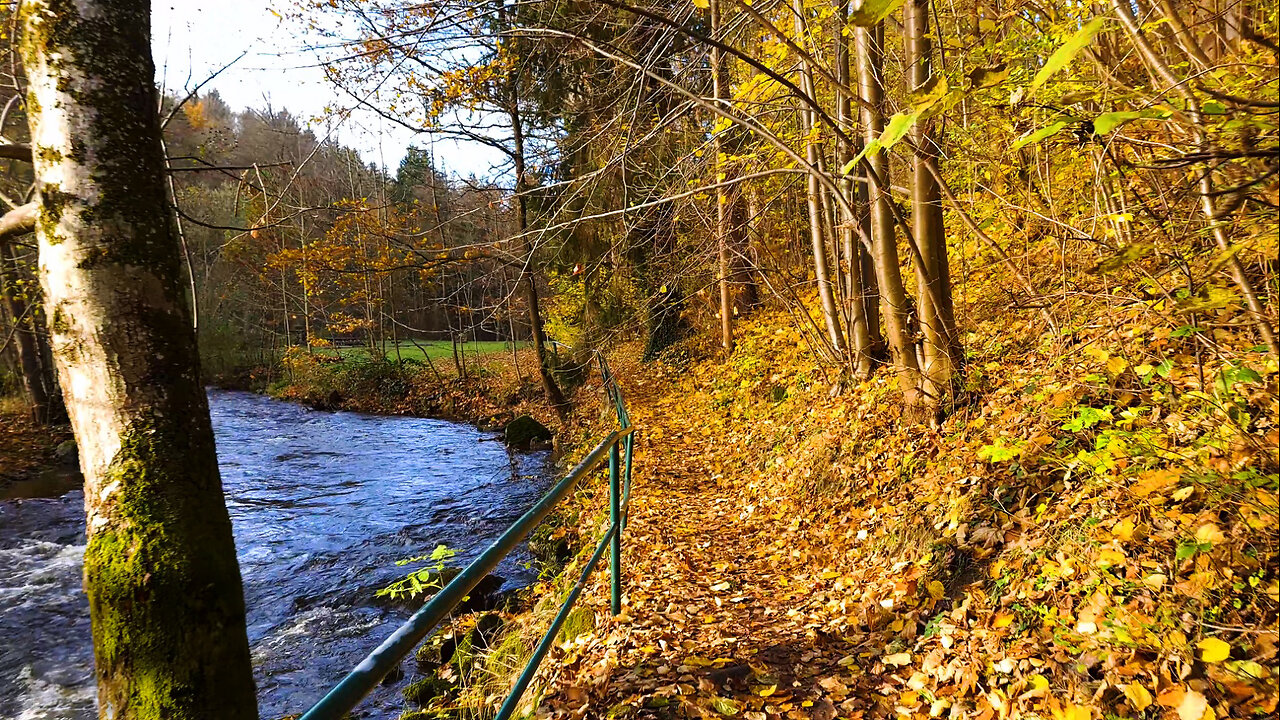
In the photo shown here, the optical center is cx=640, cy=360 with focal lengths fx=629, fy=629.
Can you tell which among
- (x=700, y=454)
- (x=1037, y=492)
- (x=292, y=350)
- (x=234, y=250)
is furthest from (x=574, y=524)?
(x=234, y=250)

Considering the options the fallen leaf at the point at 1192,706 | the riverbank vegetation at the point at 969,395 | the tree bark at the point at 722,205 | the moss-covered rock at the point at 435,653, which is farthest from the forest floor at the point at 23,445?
the fallen leaf at the point at 1192,706

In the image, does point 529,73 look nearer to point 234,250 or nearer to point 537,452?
point 537,452

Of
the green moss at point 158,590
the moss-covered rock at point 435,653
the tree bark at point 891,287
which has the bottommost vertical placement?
the moss-covered rock at point 435,653

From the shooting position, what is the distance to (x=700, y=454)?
348 inches

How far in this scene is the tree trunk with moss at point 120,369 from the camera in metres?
2.20

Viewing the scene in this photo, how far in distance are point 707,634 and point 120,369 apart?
3.15 metres

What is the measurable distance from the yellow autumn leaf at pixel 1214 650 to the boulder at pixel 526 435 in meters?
11.8

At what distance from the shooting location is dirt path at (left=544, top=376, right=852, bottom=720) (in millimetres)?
2973

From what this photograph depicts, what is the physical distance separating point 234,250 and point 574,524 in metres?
22.3

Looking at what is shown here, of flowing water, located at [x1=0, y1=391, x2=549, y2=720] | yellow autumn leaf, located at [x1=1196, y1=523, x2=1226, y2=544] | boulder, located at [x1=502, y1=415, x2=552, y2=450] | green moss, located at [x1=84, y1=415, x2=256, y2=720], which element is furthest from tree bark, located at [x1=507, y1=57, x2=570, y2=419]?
yellow autumn leaf, located at [x1=1196, y1=523, x2=1226, y2=544]

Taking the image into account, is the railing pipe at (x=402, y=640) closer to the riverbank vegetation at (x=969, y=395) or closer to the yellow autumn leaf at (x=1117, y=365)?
the riverbank vegetation at (x=969, y=395)

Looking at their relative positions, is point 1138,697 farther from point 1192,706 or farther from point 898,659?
point 898,659

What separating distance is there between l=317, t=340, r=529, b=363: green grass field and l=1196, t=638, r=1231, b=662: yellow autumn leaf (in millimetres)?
22585

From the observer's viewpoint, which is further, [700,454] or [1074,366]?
[700,454]
